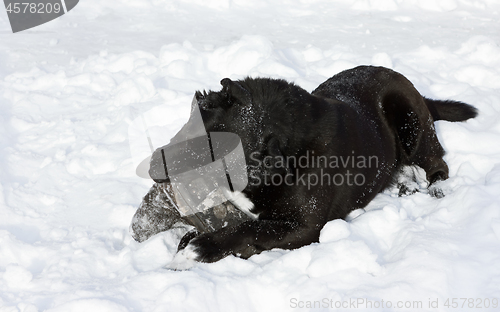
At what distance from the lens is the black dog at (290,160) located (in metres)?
2.54

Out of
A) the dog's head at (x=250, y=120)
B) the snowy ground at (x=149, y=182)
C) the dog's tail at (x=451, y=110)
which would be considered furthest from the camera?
the dog's tail at (x=451, y=110)

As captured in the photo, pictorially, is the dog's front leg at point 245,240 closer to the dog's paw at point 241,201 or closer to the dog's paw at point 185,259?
the dog's paw at point 185,259

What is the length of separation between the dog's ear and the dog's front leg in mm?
855

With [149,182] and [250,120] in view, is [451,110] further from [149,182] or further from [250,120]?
[149,182]

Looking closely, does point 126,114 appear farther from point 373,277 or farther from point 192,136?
point 373,277

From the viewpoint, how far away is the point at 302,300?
2137mm

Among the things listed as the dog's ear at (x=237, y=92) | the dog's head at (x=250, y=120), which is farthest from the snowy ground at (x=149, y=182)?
the dog's ear at (x=237, y=92)

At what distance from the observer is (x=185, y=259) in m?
2.56

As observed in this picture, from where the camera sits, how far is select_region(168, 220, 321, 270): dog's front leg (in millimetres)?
2570

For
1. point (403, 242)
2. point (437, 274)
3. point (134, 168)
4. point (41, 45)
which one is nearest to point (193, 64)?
point (134, 168)

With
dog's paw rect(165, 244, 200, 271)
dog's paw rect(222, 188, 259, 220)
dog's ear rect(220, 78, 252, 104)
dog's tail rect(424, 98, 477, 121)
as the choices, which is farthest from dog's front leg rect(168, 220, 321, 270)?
dog's tail rect(424, 98, 477, 121)

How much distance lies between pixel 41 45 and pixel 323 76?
16.1 ft

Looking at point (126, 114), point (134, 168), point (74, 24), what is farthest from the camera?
point (74, 24)

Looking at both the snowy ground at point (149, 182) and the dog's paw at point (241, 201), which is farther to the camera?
the dog's paw at point (241, 201)
